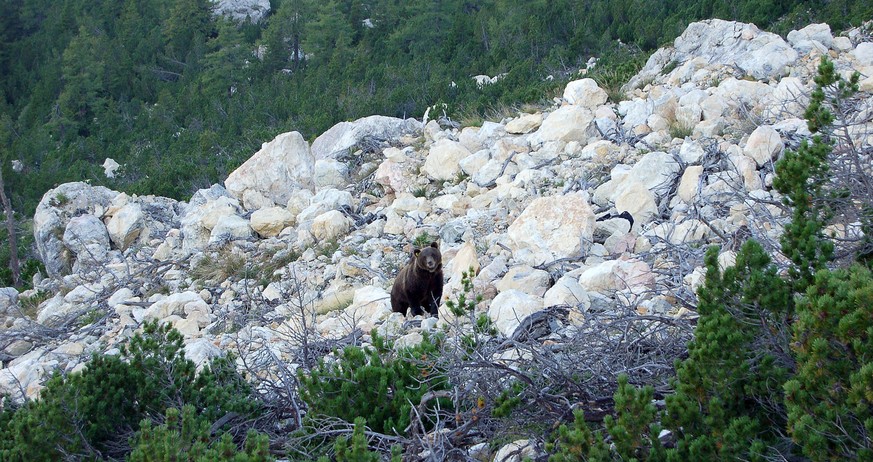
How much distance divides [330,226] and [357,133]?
3.88m

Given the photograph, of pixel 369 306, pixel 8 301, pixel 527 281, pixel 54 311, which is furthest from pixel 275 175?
pixel 527 281

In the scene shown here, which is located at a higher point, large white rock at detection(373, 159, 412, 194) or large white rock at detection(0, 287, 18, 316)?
Answer: large white rock at detection(373, 159, 412, 194)

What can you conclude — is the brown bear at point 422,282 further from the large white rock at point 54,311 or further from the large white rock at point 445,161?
the large white rock at point 54,311

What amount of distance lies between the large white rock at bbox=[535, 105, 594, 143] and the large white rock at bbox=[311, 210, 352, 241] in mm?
2948

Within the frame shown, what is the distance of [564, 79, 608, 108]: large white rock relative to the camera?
12266 mm

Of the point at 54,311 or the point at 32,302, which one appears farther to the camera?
the point at 32,302

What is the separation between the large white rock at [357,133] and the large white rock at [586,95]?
10.5 feet

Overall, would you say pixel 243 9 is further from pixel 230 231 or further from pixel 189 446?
pixel 189 446

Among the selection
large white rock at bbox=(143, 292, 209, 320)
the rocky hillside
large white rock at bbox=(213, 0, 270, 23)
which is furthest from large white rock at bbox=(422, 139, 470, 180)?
large white rock at bbox=(213, 0, 270, 23)

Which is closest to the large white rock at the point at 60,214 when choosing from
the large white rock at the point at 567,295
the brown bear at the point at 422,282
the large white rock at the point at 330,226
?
the large white rock at the point at 330,226

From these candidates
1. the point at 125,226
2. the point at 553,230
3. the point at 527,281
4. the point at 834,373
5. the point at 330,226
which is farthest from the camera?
the point at 125,226

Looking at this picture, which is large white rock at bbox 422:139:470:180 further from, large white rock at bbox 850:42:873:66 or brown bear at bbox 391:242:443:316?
large white rock at bbox 850:42:873:66

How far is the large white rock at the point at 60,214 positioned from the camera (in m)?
14.8

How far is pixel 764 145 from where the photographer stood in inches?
323
